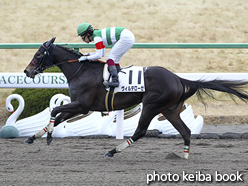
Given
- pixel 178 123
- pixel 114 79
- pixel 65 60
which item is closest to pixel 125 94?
pixel 114 79

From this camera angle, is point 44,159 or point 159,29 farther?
point 159,29

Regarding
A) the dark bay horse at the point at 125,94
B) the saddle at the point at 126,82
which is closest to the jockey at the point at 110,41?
the saddle at the point at 126,82

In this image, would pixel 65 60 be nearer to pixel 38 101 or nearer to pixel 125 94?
pixel 125 94

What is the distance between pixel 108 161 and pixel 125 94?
37.0 inches

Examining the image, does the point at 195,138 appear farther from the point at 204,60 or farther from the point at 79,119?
the point at 204,60

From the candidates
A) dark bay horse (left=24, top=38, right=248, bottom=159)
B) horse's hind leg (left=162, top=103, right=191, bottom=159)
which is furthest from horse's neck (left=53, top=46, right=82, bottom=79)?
horse's hind leg (left=162, top=103, right=191, bottom=159)

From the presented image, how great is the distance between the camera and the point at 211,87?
5172 mm

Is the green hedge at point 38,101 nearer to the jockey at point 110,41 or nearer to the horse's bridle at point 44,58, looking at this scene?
the horse's bridle at point 44,58

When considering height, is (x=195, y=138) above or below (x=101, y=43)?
below

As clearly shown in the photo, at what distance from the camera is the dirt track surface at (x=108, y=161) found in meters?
3.63

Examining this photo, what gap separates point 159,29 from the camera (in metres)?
19.7

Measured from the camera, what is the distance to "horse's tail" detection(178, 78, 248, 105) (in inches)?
201

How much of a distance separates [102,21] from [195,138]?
15088 mm

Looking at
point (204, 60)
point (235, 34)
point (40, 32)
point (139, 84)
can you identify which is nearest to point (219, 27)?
point (235, 34)
